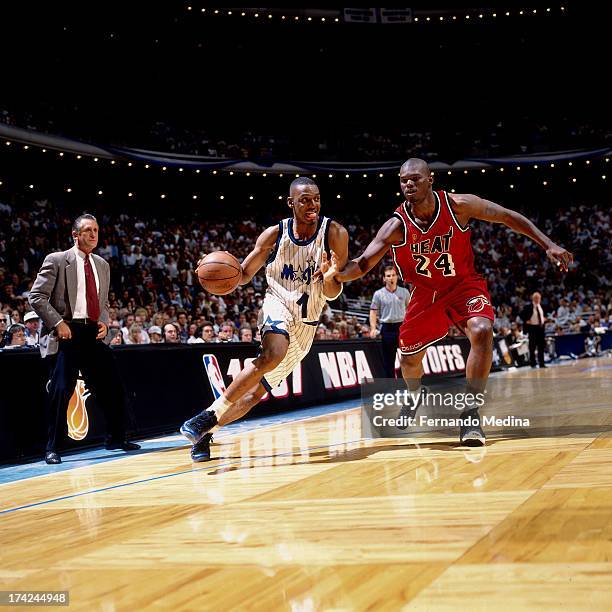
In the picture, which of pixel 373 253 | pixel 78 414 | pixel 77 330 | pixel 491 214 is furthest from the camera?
pixel 78 414

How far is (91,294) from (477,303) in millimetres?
2953

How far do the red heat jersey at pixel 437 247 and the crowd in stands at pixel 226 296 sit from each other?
17.4 ft

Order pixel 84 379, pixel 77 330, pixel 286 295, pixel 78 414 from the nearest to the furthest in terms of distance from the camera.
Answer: pixel 286 295
pixel 77 330
pixel 84 379
pixel 78 414

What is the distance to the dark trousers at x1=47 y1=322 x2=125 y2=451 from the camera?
18.1 feet

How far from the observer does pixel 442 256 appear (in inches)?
210

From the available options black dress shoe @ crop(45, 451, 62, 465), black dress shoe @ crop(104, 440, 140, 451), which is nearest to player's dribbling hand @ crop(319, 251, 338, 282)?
black dress shoe @ crop(104, 440, 140, 451)

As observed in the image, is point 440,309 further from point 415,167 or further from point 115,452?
point 115,452

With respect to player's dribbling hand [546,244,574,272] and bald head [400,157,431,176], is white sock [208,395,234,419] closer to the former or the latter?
bald head [400,157,431,176]

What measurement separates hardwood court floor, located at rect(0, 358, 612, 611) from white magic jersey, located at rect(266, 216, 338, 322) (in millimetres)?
1027

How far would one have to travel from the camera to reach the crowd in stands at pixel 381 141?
24.7m

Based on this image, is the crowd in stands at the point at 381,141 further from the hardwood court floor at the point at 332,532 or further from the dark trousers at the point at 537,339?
the hardwood court floor at the point at 332,532

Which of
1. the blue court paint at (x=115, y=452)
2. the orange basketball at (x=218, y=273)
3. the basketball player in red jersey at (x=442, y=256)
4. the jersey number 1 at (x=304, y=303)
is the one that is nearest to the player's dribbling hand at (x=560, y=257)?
the basketball player in red jersey at (x=442, y=256)

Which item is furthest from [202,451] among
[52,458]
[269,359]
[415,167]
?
[415,167]

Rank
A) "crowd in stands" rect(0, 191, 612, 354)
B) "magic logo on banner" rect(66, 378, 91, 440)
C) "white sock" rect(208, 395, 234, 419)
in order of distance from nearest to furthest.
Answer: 1. "white sock" rect(208, 395, 234, 419)
2. "magic logo on banner" rect(66, 378, 91, 440)
3. "crowd in stands" rect(0, 191, 612, 354)
